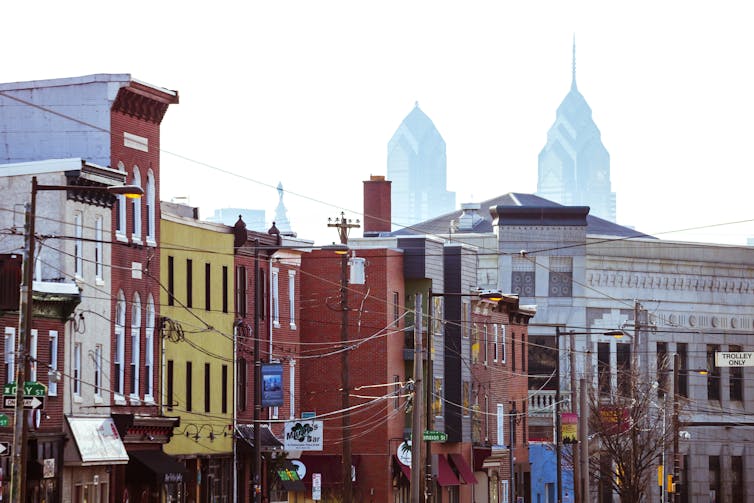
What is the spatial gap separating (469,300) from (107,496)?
111 ft

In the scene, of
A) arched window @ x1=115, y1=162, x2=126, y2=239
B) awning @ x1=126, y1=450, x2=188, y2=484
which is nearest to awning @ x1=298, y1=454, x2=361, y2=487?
awning @ x1=126, y1=450, x2=188, y2=484

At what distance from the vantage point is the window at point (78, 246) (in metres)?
57.0

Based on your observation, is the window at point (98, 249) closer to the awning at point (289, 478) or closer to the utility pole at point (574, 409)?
the awning at point (289, 478)

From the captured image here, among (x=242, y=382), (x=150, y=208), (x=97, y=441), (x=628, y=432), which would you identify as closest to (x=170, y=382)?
(x=150, y=208)

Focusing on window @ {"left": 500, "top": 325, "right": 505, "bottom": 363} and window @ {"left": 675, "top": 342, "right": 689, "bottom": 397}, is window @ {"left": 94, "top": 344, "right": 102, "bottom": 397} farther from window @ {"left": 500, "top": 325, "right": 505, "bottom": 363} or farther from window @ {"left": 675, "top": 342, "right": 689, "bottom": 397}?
window @ {"left": 675, "top": 342, "right": 689, "bottom": 397}

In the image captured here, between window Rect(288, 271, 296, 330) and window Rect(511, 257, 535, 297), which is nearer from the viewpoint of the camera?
window Rect(288, 271, 296, 330)

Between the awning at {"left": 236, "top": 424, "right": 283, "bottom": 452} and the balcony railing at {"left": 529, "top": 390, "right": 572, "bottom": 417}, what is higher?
the awning at {"left": 236, "top": 424, "right": 283, "bottom": 452}

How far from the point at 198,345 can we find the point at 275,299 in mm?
7939

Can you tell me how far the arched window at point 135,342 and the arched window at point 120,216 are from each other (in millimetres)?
2458

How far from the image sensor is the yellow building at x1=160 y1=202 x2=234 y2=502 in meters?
64.1

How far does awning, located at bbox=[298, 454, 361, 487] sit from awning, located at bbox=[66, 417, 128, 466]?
20.6 metres

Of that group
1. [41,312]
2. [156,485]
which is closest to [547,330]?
[156,485]

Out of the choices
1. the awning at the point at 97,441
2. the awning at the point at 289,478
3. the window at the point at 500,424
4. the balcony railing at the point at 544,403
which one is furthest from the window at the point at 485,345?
the awning at the point at 97,441

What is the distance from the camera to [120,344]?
6041 centimetres
